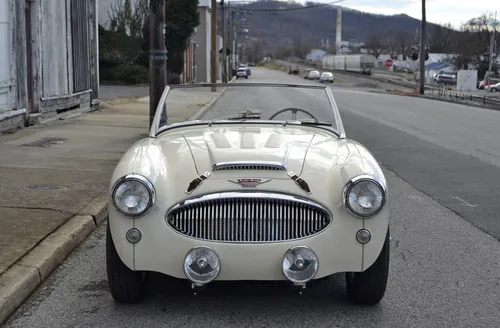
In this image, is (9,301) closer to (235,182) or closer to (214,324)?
(214,324)

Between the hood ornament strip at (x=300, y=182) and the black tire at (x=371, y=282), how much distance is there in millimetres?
613

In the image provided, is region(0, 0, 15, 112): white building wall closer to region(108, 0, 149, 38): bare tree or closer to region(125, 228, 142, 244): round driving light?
region(125, 228, 142, 244): round driving light

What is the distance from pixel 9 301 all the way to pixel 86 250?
1.53 meters

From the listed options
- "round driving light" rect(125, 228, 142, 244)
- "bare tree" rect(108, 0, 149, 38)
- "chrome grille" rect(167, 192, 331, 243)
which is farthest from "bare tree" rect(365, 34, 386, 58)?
"round driving light" rect(125, 228, 142, 244)

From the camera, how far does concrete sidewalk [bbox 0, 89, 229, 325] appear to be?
15.6 feet

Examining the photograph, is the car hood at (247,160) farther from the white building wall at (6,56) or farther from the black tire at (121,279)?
the white building wall at (6,56)

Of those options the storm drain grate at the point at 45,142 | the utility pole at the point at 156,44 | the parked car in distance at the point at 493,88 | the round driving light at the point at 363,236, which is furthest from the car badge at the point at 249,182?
the parked car in distance at the point at 493,88

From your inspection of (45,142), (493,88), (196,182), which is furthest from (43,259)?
(493,88)

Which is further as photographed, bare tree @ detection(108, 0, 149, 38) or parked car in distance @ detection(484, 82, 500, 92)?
parked car in distance @ detection(484, 82, 500, 92)

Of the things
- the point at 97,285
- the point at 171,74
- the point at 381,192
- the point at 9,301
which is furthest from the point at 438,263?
the point at 171,74

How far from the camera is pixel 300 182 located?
12.9 ft

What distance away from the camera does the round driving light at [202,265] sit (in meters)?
3.76

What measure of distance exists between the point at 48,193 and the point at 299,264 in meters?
4.33

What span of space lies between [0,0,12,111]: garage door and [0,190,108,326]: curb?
6534 millimetres
